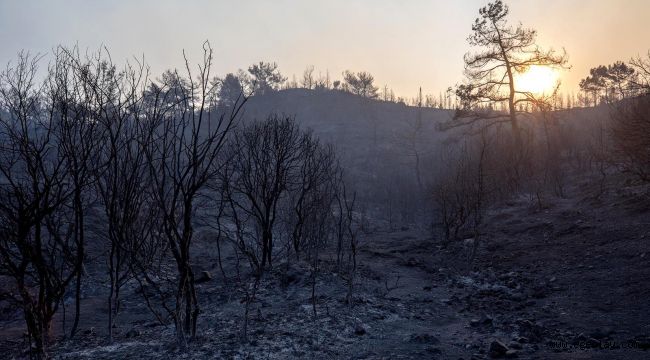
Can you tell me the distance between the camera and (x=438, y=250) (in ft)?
46.8

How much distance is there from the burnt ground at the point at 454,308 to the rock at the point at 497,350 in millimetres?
11

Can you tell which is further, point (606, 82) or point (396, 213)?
point (606, 82)

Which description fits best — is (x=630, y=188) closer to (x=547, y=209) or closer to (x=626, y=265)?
(x=547, y=209)

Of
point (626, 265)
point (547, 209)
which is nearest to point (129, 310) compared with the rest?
point (626, 265)

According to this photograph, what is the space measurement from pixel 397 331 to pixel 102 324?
20.0 feet

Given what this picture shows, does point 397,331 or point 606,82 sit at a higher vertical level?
point 606,82

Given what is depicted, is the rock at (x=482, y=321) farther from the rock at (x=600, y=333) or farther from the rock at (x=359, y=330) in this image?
the rock at (x=359, y=330)

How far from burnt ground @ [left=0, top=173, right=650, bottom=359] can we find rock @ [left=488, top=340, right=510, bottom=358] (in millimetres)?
11

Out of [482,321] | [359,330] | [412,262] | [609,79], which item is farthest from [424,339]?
[609,79]

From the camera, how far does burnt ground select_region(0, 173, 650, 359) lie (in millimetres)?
5320

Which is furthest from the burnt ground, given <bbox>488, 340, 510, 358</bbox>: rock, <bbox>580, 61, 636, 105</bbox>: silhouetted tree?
<bbox>580, 61, 636, 105</bbox>: silhouetted tree

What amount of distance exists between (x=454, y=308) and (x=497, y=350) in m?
2.75

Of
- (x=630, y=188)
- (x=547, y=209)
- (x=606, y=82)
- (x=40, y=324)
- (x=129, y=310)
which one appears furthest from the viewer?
(x=606, y=82)

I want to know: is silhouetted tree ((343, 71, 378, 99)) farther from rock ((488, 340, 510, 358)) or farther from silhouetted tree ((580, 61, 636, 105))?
rock ((488, 340, 510, 358))
